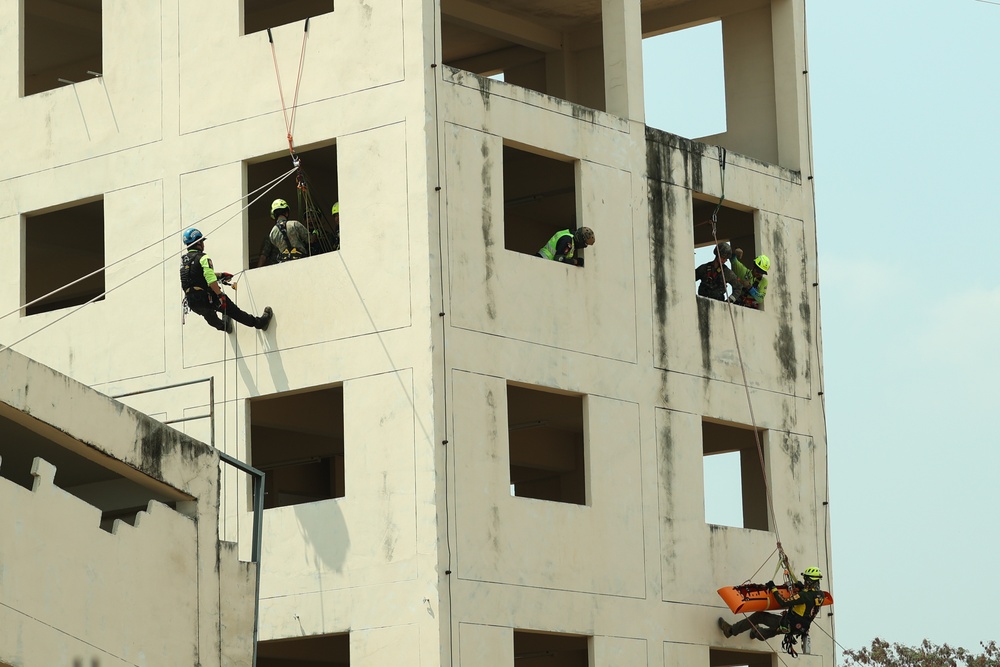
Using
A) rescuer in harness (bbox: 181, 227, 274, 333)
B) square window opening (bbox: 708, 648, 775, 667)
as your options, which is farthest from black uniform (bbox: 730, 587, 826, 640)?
rescuer in harness (bbox: 181, 227, 274, 333)

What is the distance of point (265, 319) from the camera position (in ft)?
80.1

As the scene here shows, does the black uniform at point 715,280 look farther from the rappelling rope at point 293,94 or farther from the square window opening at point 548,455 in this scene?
the rappelling rope at point 293,94

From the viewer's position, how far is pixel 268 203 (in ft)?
89.4

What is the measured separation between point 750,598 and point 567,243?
506cm

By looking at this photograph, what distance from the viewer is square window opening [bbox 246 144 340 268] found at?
24.6 meters

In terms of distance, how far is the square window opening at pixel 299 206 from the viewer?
24.6m

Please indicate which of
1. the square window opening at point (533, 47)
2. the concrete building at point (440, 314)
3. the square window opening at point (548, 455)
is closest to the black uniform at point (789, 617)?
the concrete building at point (440, 314)

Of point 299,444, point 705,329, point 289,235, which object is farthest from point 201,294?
point 705,329

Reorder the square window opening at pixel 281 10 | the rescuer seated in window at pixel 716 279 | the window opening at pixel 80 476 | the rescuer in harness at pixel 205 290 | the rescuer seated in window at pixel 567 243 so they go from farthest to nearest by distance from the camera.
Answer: the square window opening at pixel 281 10, the rescuer seated in window at pixel 716 279, the rescuer seated in window at pixel 567 243, the rescuer in harness at pixel 205 290, the window opening at pixel 80 476

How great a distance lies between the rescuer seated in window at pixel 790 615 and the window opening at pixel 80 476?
8.24 metres

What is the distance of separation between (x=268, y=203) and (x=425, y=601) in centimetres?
710

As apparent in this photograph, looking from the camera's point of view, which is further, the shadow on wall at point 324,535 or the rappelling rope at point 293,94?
the rappelling rope at point 293,94

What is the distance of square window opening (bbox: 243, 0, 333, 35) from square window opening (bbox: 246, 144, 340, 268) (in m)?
2.39

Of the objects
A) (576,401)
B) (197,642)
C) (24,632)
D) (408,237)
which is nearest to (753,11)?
(576,401)
